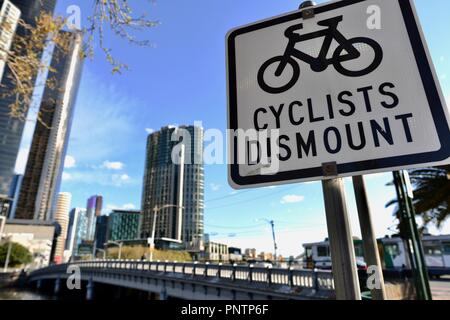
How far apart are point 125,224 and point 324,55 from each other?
117 m

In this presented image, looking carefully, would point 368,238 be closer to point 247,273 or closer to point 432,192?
point 432,192

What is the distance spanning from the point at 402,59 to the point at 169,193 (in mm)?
56271

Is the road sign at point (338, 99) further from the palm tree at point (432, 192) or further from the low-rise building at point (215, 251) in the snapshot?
the low-rise building at point (215, 251)

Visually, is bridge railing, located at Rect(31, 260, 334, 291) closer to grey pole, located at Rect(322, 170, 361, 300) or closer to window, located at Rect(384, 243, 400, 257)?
grey pole, located at Rect(322, 170, 361, 300)

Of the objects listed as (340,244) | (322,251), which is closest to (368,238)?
(340,244)

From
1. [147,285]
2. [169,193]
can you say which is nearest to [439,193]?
[147,285]

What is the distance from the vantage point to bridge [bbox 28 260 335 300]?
503 inches

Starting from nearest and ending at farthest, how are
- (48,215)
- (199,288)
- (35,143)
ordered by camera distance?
(199,288)
(35,143)
(48,215)

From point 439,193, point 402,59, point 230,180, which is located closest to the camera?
point 402,59

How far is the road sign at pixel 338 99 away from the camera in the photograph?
1.04 metres

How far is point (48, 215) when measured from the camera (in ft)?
433

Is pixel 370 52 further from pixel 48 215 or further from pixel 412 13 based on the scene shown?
pixel 48 215

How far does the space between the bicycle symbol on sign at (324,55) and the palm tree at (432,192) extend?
12793 mm

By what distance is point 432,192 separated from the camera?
38.2 ft
